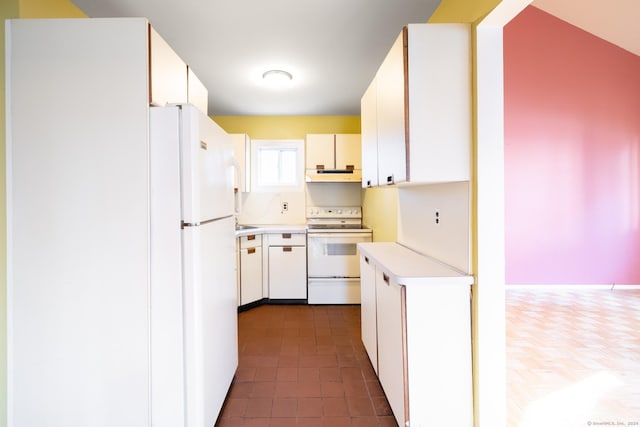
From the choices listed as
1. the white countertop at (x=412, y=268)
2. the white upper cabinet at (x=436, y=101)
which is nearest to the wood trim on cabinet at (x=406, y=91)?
the white upper cabinet at (x=436, y=101)

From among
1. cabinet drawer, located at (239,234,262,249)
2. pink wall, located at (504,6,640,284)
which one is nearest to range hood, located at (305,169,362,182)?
cabinet drawer, located at (239,234,262,249)

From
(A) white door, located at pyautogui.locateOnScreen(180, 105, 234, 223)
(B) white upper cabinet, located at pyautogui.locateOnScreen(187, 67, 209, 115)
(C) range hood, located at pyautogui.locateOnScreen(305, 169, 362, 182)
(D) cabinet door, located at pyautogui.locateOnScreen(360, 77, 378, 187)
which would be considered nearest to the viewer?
(A) white door, located at pyautogui.locateOnScreen(180, 105, 234, 223)

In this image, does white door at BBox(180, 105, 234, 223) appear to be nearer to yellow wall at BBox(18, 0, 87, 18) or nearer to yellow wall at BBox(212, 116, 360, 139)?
yellow wall at BBox(18, 0, 87, 18)

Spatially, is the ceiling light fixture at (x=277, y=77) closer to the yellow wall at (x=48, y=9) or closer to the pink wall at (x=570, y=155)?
the yellow wall at (x=48, y=9)

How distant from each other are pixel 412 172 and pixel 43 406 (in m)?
1.96

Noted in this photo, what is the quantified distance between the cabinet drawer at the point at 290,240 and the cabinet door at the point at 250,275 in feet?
0.68

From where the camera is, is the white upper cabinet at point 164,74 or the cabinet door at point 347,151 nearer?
the white upper cabinet at point 164,74

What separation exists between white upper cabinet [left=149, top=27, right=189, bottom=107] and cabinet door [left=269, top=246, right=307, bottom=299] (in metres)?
2.29

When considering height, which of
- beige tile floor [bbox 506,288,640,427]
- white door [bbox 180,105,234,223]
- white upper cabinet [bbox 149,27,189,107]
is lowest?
beige tile floor [bbox 506,288,640,427]

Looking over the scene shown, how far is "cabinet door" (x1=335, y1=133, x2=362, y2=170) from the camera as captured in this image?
403 centimetres

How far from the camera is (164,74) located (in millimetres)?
1566

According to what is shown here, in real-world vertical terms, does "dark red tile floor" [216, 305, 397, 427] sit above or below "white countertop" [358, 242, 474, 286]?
below

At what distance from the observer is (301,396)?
6.48ft

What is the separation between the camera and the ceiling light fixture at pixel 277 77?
297 cm
